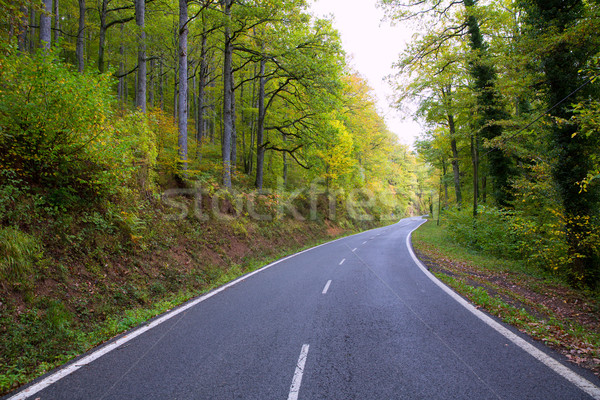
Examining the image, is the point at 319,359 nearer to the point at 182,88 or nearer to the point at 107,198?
the point at 107,198

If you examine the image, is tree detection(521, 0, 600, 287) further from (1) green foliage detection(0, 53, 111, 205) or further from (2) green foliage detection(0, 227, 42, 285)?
(2) green foliage detection(0, 227, 42, 285)

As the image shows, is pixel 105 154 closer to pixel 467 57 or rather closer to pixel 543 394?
pixel 543 394

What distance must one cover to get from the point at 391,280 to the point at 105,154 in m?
7.92

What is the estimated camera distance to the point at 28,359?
3326mm

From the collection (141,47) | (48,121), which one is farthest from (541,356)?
(141,47)

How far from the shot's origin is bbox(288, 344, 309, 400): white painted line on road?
2.72 m

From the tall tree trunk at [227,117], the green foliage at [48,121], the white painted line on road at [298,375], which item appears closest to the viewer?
the white painted line on road at [298,375]

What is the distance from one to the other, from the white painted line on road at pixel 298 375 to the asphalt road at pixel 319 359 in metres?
0.01

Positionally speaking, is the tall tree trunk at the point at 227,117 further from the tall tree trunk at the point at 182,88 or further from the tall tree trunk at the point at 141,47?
the tall tree trunk at the point at 141,47

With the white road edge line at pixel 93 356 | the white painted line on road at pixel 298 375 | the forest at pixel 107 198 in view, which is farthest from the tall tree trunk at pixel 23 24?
the white painted line on road at pixel 298 375

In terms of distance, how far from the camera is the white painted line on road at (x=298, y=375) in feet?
8.91

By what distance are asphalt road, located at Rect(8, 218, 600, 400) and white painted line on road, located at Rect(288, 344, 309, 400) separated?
0.01 metres

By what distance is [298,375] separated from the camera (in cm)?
305

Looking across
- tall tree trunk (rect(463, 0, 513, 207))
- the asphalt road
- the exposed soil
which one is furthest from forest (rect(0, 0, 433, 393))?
tall tree trunk (rect(463, 0, 513, 207))
